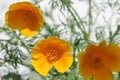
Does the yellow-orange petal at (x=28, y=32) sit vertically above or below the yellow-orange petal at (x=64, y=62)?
above

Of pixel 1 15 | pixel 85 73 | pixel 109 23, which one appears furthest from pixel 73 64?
pixel 1 15

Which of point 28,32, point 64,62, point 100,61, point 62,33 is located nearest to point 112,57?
point 100,61

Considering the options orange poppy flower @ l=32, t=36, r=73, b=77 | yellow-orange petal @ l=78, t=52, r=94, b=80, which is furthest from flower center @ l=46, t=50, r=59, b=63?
yellow-orange petal @ l=78, t=52, r=94, b=80

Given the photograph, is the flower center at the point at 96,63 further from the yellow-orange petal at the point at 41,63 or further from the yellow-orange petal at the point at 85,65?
the yellow-orange petal at the point at 41,63

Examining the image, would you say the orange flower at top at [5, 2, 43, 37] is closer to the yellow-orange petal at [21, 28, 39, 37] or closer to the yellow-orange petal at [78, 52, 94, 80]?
the yellow-orange petal at [21, 28, 39, 37]

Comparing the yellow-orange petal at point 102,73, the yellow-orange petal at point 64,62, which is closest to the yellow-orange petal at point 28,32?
the yellow-orange petal at point 64,62

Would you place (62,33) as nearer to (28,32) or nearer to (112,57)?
(28,32)
